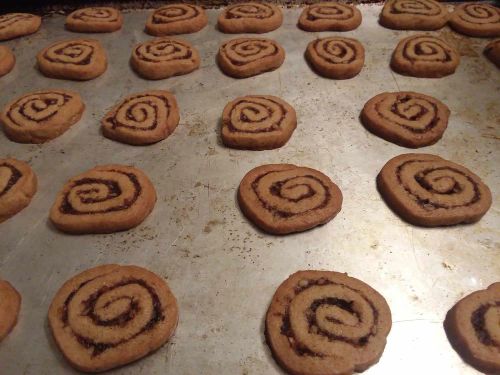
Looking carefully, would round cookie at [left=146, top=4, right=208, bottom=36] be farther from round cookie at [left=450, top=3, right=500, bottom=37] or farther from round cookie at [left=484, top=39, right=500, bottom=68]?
round cookie at [left=484, top=39, right=500, bottom=68]

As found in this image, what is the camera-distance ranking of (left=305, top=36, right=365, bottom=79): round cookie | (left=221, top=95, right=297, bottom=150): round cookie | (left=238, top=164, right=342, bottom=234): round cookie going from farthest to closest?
(left=305, top=36, right=365, bottom=79): round cookie → (left=221, top=95, right=297, bottom=150): round cookie → (left=238, top=164, right=342, bottom=234): round cookie

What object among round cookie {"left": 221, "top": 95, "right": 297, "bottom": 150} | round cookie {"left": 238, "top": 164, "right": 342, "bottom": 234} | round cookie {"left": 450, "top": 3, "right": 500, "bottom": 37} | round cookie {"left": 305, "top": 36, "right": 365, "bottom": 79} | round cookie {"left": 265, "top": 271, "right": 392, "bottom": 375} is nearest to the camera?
round cookie {"left": 265, "top": 271, "right": 392, "bottom": 375}

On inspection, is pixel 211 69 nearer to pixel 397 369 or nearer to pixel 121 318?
pixel 121 318

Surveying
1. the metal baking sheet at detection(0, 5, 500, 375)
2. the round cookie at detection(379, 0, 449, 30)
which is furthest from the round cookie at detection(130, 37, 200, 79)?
the round cookie at detection(379, 0, 449, 30)

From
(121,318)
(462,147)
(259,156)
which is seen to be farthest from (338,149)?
(121,318)

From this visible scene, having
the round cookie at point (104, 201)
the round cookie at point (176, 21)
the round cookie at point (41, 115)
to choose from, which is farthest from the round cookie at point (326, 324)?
the round cookie at point (176, 21)

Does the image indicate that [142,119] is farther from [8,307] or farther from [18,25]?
[18,25]

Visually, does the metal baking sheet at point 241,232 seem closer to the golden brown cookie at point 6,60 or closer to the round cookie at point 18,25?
the golden brown cookie at point 6,60

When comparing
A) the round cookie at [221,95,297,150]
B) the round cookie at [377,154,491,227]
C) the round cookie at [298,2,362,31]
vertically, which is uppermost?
the round cookie at [298,2,362,31]
